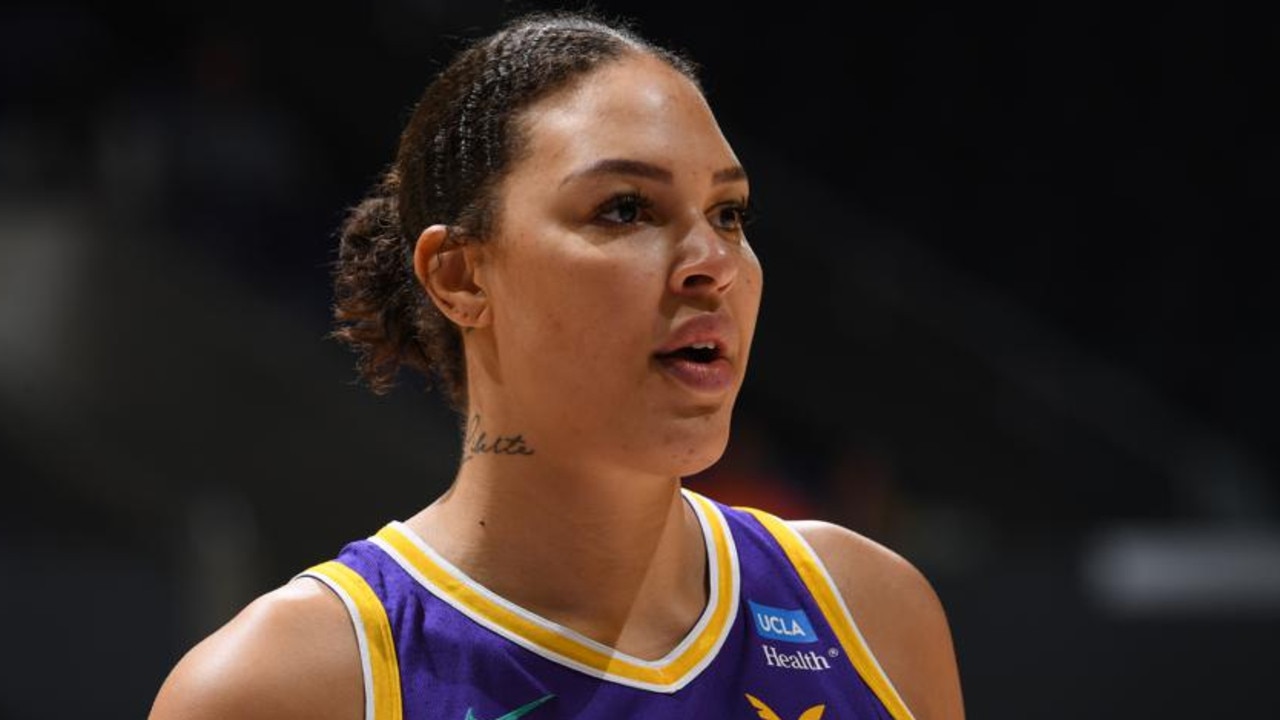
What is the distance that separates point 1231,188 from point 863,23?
1.82 meters

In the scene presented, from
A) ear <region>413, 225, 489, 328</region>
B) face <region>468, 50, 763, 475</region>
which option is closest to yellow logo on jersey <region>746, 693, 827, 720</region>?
face <region>468, 50, 763, 475</region>

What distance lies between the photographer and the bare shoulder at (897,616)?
2092 mm

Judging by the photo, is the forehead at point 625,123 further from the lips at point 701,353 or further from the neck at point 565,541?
the neck at point 565,541

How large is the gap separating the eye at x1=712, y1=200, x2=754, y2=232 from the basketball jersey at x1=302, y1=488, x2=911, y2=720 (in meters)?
0.40

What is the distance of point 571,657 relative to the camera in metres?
1.90

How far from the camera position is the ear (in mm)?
1934

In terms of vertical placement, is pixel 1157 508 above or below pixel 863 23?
below

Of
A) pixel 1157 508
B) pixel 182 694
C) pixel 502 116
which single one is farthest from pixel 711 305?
pixel 1157 508

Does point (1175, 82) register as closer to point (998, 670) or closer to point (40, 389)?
point (998, 670)

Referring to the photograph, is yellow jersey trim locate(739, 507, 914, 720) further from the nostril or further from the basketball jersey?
the nostril

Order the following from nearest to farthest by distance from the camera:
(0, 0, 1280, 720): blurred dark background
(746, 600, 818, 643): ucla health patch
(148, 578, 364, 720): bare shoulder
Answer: (148, 578, 364, 720): bare shoulder, (746, 600, 818, 643): ucla health patch, (0, 0, 1280, 720): blurred dark background

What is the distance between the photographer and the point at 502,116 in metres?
1.94

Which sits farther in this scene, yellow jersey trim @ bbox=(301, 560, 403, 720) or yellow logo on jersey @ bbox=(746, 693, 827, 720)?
yellow logo on jersey @ bbox=(746, 693, 827, 720)

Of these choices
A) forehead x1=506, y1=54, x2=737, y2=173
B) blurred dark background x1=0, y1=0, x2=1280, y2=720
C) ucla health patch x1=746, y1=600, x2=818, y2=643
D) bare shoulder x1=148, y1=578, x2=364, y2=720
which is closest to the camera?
bare shoulder x1=148, y1=578, x2=364, y2=720
